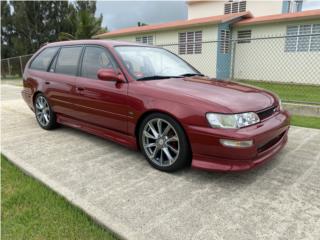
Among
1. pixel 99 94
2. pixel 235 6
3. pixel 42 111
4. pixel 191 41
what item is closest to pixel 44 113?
pixel 42 111

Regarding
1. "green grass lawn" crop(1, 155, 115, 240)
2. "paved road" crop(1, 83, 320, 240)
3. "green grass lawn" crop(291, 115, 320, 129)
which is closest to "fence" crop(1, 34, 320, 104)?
"green grass lawn" crop(291, 115, 320, 129)

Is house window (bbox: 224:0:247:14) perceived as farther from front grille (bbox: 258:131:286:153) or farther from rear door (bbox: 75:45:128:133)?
front grille (bbox: 258:131:286:153)

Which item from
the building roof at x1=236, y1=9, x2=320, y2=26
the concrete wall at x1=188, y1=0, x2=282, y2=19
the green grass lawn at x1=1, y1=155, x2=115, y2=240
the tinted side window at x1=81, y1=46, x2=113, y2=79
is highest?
the concrete wall at x1=188, y1=0, x2=282, y2=19

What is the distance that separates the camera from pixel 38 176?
3266mm

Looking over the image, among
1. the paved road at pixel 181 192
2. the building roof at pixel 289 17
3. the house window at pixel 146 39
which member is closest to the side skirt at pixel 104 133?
the paved road at pixel 181 192

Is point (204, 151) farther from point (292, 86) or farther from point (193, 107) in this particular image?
point (292, 86)

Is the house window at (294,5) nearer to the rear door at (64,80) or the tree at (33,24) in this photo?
the tree at (33,24)

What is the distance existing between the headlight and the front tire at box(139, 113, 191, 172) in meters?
0.39

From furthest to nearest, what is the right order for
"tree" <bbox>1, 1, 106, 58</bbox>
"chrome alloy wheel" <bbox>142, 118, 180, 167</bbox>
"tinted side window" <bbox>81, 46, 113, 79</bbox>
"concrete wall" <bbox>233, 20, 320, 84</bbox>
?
"tree" <bbox>1, 1, 106, 58</bbox> < "concrete wall" <bbox>233, 20, 320, 84</bbox> < "tinted side window" <bbox>81, 46, 113, 79</bbox> < "chrome alloy wheel" <bbox>142, 118, 180, 167</bbox>

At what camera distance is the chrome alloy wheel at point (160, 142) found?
Answer: 3.26 metres

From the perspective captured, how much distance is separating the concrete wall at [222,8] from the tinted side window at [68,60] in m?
17.6

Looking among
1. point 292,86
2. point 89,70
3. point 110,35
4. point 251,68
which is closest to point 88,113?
point 89,70

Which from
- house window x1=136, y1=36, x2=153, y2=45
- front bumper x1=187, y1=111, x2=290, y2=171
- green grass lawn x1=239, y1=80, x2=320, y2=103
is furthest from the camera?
house window x1=136, y1=36, x2=153, y2=45

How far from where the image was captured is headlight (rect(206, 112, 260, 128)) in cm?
280
